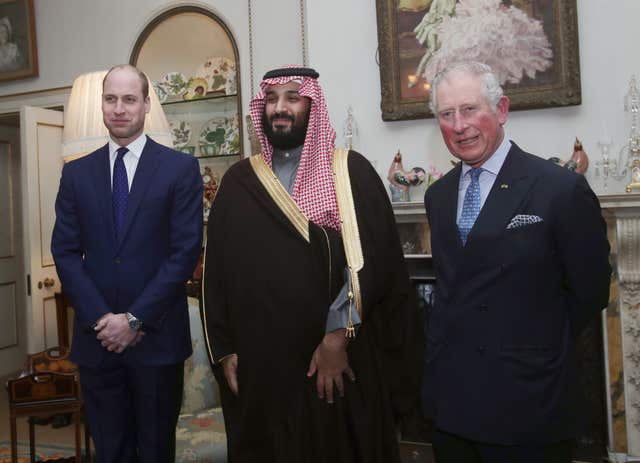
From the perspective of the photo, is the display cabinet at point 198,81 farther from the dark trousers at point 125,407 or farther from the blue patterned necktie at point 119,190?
the dark trousers at point 125,407

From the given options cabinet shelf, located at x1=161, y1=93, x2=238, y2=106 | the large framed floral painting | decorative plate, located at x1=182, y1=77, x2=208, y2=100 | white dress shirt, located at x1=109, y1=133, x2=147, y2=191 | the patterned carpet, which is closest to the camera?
white dress shirt, located at x1=109, y1=133, x2=147, y2=191

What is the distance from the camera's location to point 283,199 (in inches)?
74.0

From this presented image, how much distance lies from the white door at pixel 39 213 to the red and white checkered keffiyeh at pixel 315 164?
9.01 feet

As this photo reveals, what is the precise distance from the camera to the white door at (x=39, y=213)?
416 cm

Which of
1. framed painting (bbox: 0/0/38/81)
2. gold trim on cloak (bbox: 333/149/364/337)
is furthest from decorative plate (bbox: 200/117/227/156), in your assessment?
gold trim on cloak (bbox: 333/149/364/337)

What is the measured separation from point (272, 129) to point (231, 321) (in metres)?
0.59

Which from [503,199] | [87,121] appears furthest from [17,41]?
[503,199]

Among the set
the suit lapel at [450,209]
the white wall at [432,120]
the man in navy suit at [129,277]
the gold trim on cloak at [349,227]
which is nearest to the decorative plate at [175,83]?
the white wall at [432,120]

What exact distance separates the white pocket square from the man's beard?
72 cm

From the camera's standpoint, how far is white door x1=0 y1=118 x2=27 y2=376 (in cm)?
542

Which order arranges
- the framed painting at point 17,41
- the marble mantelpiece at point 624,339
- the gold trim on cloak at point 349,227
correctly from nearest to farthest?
the gold trim on cloak at point 349,227
the marble mantelpiece at point 624,339
the framed painting at point 17,41

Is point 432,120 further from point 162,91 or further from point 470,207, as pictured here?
point 162,91

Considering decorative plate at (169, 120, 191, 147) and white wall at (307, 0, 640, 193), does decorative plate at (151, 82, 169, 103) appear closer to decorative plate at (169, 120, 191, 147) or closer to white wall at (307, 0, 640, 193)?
decorative plate at (169, 120, 191, 147)

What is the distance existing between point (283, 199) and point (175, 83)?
303 centimetres
